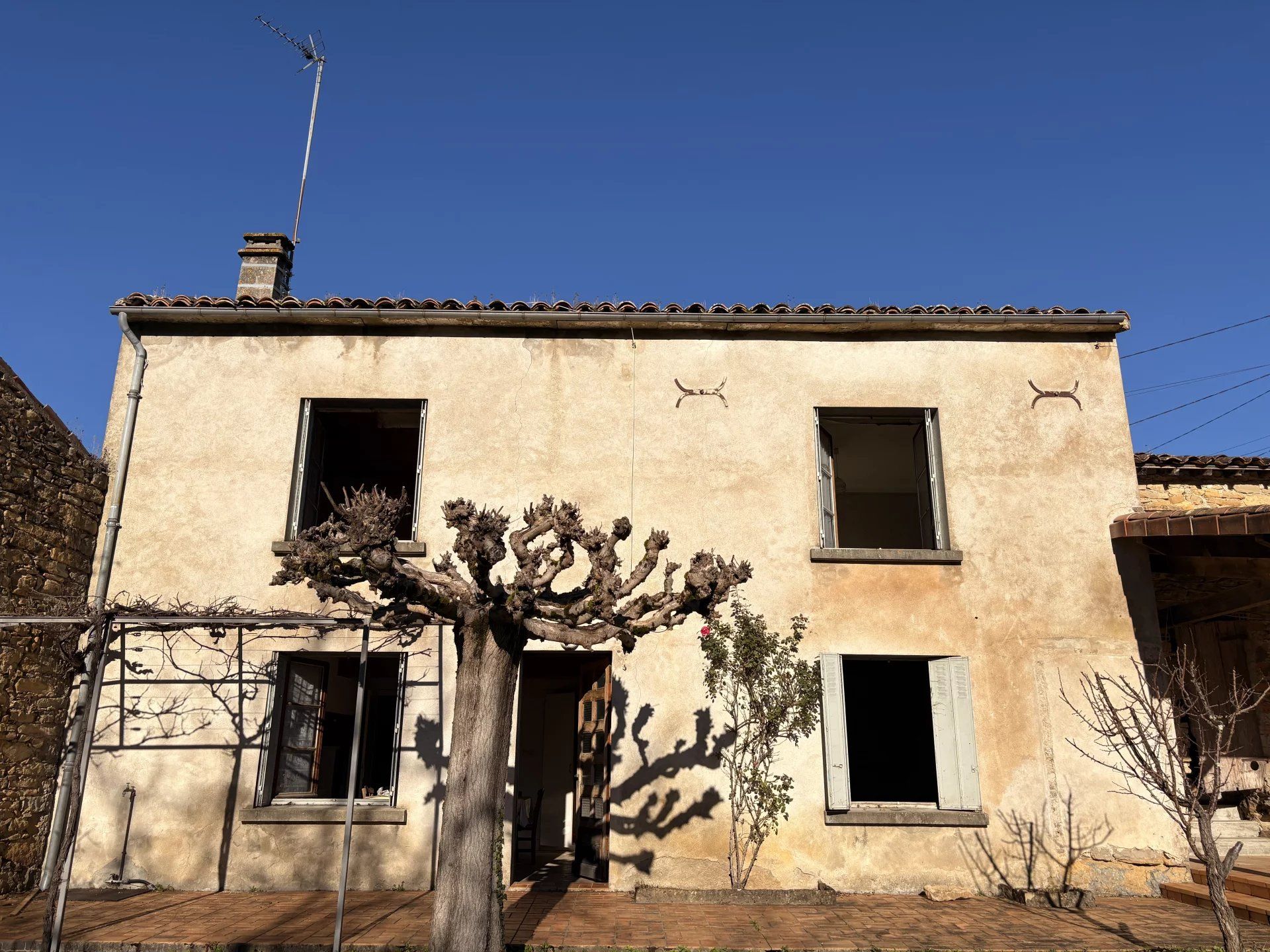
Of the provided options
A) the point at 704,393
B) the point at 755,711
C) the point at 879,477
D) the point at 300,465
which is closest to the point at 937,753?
the point at 755,711

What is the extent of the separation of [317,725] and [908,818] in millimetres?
5560

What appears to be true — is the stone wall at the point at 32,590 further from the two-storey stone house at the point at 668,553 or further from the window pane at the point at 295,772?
the window pane at the point at 295,772

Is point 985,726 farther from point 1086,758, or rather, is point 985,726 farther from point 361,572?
point 361,572

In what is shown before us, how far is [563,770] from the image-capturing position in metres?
11.7

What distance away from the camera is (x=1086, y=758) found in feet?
26.1

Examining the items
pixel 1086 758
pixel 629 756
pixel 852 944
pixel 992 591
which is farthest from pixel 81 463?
pixel 1086 758

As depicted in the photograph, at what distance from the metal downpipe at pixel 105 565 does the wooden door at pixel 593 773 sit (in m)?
4.24

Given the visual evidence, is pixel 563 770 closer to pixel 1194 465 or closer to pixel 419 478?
→ pixel 419 478

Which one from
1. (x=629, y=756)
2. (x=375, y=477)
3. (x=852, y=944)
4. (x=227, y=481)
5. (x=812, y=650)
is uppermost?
(x=375, y=477)

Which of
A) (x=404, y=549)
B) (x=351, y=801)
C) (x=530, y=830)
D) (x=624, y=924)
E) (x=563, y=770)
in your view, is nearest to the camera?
(x=351, y=801)

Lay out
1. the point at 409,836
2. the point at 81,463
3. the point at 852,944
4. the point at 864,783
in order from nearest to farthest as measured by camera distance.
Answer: the point at 852,944 < the point at 409,836 < the point at 81,463 < the point at 864,783

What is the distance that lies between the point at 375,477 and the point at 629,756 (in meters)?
6.80

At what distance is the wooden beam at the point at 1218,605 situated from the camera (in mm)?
8094

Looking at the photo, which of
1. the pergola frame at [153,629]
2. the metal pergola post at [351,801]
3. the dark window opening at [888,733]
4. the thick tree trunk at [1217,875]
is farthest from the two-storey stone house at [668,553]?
the dark window opening at [888,733]
